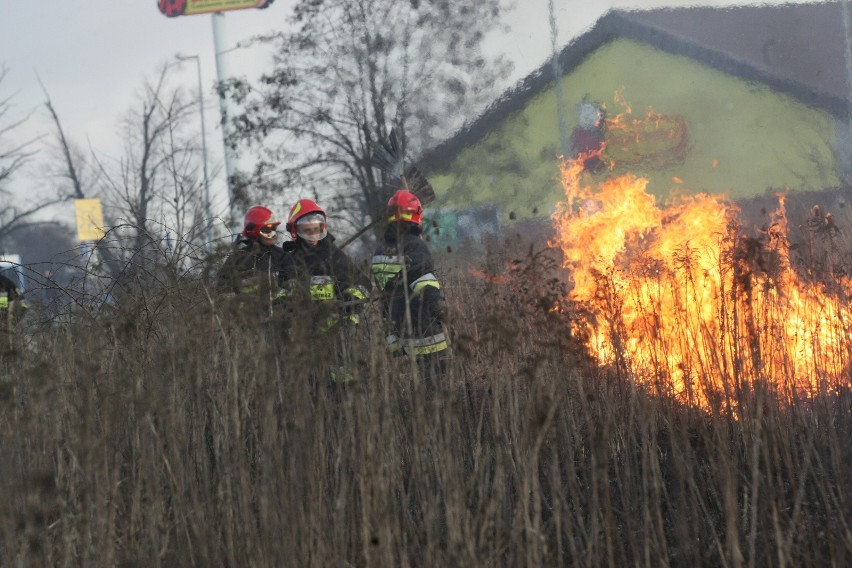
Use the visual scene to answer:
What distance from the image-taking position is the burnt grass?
2869 millimetres

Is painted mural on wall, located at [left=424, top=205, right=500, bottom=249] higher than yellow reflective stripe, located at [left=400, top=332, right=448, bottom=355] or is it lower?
higher

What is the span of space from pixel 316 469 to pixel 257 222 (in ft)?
13.6

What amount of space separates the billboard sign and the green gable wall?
730 inches

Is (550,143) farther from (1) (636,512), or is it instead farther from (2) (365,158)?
(1) (636,512)

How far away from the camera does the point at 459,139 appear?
14039 millimetres

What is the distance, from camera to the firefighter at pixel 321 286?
3.33 m

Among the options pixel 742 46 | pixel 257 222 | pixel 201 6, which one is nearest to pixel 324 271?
pixel 257 222

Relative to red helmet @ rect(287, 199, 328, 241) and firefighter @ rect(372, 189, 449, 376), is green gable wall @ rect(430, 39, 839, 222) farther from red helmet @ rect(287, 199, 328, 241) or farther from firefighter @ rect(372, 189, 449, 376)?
red helmet @ rect(287, 199, 328, 241)

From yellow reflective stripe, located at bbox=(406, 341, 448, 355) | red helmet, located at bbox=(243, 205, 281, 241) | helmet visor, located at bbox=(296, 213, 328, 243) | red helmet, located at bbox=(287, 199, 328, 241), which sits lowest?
yellow reflective stripe, located at bbox=(406, 341, 448, 355)

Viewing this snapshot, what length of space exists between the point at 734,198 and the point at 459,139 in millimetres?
4375

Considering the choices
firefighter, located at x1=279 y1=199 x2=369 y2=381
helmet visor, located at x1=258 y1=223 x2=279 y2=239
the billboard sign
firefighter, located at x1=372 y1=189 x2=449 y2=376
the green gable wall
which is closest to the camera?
firefighter, located at x1=279 y1=199 x2=369 y2=381

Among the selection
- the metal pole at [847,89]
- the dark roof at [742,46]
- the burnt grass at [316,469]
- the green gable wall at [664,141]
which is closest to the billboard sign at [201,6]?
the green gable wall at [664,141]

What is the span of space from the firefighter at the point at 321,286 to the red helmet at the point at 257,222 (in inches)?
25.1

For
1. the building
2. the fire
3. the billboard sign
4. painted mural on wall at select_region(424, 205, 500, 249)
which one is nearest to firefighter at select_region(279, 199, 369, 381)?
the fire
